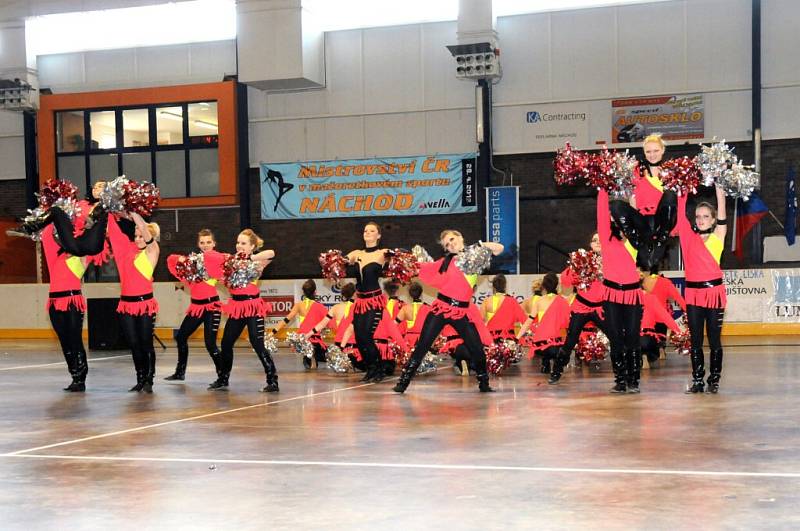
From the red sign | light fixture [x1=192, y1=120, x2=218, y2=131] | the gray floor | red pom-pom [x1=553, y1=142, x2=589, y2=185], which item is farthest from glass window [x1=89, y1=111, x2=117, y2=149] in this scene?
red pom-pom [x1=553, y1=142, x2=589, y2=185]

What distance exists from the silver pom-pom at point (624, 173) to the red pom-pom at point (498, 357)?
327 cm

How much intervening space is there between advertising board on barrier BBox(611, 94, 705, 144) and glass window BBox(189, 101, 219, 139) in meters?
10.2

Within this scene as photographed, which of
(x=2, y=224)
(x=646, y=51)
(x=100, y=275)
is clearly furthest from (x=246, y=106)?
(x=646, y=51)

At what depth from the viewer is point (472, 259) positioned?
10.4 metres

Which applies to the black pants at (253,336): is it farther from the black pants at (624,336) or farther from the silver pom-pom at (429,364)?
the black pants at (624,336)

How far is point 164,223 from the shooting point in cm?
2741

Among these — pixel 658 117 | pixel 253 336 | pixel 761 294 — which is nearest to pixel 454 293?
pixel 253 336

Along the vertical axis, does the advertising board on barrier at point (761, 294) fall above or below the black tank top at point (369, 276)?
below

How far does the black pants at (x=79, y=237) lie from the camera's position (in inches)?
424

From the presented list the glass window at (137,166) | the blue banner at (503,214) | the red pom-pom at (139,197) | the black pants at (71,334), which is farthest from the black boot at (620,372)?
the glass window at (137,166)

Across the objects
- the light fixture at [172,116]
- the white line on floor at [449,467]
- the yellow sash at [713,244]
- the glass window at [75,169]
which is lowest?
the white line on floor at [449,467]

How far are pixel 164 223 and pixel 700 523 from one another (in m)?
24.2

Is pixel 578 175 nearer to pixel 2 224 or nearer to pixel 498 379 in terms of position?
pixel 498 379

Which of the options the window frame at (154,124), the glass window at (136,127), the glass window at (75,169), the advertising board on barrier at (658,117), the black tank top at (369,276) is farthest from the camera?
the glass window at (75,169)
